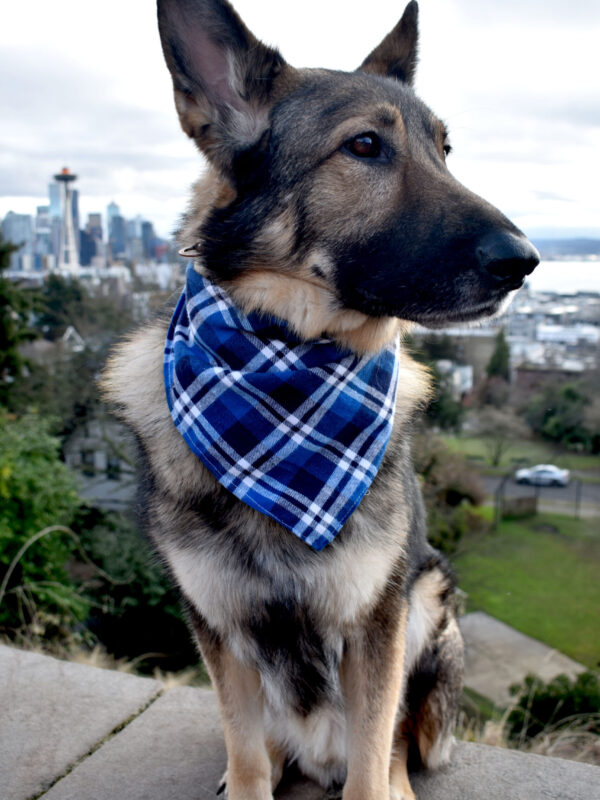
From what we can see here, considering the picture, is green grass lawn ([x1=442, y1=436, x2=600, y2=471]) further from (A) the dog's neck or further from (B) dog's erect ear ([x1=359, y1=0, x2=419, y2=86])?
(A) the dog's neck

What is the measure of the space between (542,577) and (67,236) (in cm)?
1965

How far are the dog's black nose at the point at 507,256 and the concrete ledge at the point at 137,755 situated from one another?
6.21ft

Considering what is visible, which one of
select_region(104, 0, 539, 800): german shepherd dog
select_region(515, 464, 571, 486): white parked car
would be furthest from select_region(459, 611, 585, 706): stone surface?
select_region(104, 0, 539, 800): german shepherd dog

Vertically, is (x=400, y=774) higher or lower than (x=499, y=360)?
lower

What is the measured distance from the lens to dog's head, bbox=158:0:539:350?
6.57 feet

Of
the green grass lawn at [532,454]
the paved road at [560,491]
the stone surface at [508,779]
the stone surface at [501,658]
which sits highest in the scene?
the stone surface at [508,779]

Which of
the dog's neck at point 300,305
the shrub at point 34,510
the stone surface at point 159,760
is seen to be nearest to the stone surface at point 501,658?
the shrub at point 34,510

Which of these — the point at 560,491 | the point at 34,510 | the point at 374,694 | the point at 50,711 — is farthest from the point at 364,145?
the point at 560,491

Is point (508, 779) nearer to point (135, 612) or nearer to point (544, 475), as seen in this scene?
point (135, 612)

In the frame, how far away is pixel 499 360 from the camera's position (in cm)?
1784

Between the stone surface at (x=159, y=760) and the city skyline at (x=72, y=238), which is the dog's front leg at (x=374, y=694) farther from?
the city skyline at (x=72, y=238)

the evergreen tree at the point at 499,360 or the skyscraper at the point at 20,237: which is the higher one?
the skyscraper at the point at 20,237

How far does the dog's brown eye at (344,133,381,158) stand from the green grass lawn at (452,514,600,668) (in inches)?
709

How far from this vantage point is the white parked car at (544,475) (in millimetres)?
22641
